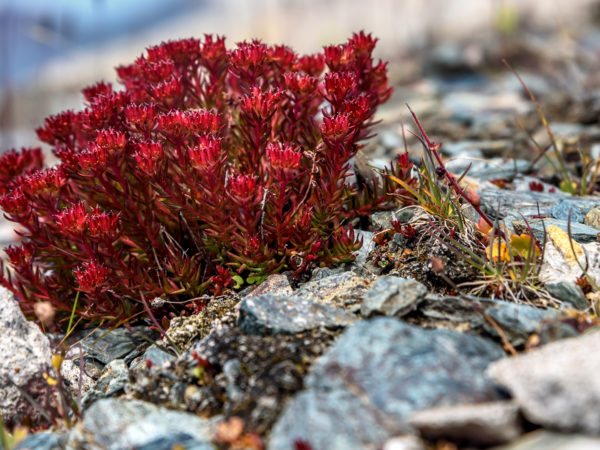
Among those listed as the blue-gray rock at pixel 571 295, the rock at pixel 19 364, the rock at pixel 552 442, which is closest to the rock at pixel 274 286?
the rock at pixel 19 364

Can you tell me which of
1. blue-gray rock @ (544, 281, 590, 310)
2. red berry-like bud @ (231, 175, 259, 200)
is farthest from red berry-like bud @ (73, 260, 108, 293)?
blue-gray rock @ (544, 281, 590, 310)

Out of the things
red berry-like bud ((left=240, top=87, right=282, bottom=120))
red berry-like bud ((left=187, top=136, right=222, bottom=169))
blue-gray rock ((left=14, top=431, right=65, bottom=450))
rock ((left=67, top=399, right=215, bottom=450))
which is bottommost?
blue-gray rock ((left=14, top=431, right=65, bottom=450))

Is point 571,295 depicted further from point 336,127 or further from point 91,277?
point 91,277

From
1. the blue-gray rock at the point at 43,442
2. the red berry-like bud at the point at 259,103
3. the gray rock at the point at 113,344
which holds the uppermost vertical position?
the red berry-like bud at the point at 259,103

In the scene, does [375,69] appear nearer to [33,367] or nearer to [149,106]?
[149,106]

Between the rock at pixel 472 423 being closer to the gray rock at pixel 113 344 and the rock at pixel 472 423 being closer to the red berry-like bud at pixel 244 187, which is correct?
the red berry-like bud at pixel 244 187

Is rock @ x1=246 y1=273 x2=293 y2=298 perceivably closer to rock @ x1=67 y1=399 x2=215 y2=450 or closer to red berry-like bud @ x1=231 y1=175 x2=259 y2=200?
red berry-like bud @ x1=231 y1=175 x2=259 y2=200

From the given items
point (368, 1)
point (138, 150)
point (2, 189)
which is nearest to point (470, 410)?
point (138, 150)
